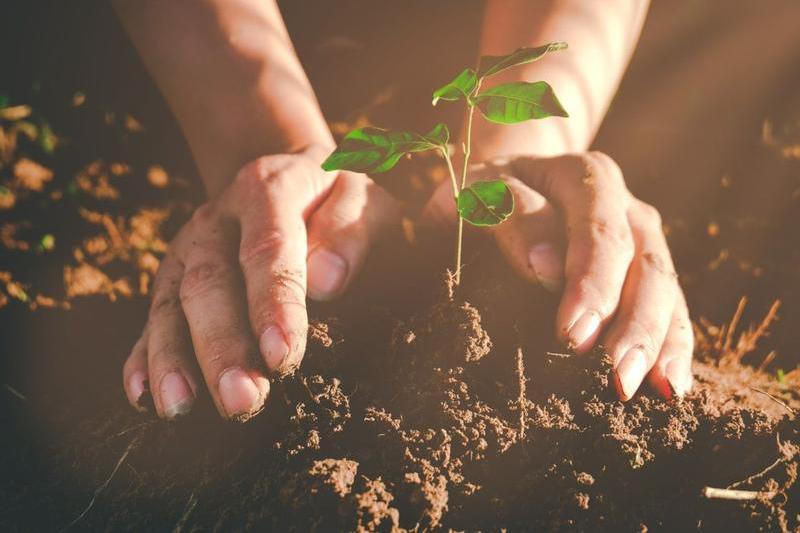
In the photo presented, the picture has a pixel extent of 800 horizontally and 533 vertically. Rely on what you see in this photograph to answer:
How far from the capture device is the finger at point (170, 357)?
1374 mm

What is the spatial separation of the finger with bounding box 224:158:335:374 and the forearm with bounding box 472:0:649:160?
81 cm

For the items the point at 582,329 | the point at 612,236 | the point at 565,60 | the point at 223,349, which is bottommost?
the point at 582,329

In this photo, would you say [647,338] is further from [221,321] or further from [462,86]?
[221,321]

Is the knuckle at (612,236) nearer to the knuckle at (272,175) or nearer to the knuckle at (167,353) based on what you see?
the knuckle at (272,175)

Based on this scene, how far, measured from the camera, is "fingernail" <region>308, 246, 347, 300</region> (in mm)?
1489

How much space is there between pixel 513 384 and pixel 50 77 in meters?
2.95

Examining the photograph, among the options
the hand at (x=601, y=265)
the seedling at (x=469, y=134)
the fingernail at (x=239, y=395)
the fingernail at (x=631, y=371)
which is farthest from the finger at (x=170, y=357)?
the fingernail at (x=631, y=371)

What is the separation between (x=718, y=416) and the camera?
1347mm

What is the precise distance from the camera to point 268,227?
1491mm

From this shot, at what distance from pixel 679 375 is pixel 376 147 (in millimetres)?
1016

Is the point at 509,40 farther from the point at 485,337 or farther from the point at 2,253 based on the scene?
the point at 2,253

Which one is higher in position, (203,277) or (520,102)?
(520,102)

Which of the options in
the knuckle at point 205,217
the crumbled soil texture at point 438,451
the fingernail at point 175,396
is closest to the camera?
the crumbled soil texture at point 438,451

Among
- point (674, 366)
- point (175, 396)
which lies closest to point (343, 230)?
point (175, 396)
